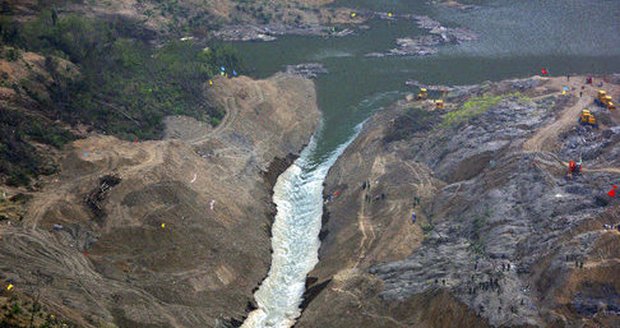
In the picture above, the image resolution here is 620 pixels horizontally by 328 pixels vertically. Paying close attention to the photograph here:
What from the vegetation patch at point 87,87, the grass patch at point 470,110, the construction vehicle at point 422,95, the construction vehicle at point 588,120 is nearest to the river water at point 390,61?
the construction vehicle at point 422,95

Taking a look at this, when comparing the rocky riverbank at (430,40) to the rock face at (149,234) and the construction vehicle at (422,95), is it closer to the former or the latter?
the construction vehicle at (422,95)

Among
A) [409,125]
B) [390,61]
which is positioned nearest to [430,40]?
[390,61]

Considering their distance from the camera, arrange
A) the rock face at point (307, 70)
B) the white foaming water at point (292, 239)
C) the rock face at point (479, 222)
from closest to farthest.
Answer: the rock face at point (479, 222) < the white foaming water at point (292, 239) < the rock face at point (307, 70)

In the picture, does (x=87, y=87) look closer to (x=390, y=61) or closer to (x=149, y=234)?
(x=149, y=234)

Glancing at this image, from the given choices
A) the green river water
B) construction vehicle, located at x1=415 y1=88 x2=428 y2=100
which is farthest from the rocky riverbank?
construction vehicle, located at x1=415 y1=88 x2=428 y2=100

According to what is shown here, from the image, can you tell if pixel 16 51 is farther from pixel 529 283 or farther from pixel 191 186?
pixel 529 283

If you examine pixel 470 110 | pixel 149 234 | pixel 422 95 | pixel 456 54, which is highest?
pixel 470 110

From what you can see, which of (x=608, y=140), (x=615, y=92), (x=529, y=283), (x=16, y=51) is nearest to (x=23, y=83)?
(x=16, y=51)
